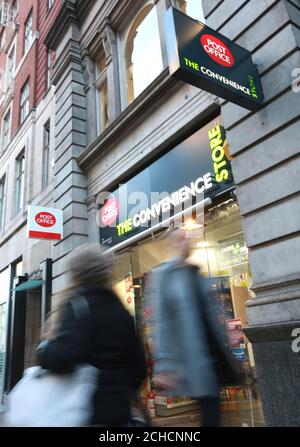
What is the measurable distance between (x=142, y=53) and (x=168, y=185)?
4256 millimetres

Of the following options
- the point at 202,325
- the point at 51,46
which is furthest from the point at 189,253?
the point at 51,46

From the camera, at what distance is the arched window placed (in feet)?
31.7

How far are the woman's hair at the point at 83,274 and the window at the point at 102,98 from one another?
355 inches

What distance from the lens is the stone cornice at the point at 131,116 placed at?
8.34 m

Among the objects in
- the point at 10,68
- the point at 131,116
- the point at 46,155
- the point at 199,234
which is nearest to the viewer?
the point at 199,234

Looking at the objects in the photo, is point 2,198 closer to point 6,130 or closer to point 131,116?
point 6,130

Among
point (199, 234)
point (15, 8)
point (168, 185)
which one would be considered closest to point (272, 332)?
point (199, 234)

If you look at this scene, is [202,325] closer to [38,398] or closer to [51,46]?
[38,398]

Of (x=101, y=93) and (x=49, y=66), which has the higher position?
(x=49, y=66)

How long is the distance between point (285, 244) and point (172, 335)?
249cm

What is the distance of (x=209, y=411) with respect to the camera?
117 inches

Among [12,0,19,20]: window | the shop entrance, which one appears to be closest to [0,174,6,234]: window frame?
[12,0,19,20]: window

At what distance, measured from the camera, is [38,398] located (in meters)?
2.55
